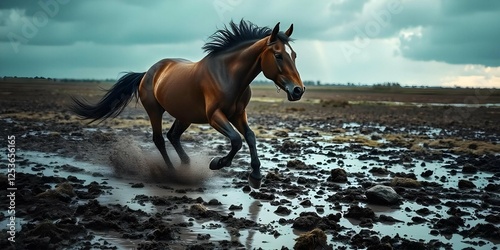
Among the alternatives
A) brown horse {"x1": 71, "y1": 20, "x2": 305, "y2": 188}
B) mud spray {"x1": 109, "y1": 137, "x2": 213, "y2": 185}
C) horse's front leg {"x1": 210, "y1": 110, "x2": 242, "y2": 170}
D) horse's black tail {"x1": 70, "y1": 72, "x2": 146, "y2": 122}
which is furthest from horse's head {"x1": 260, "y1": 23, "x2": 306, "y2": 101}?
horse's black tail {"x1": 70, "y1": 72, "x2": 146, "y2": 122}

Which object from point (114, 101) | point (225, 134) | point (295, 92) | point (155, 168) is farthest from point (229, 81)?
point (114, 101)

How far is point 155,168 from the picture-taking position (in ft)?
33.8

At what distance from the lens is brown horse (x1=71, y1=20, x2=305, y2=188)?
24.3ft

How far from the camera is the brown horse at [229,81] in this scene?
7.42 m

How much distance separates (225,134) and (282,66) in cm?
137

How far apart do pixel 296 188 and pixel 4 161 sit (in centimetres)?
634

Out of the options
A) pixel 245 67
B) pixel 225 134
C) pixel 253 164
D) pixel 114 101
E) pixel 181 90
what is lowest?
pixel 253 164

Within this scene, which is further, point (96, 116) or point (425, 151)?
point (425, 151)

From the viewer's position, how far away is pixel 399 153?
14.4 m

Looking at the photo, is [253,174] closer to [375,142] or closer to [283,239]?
[283,239]

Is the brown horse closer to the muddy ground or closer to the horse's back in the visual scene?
the horse's back

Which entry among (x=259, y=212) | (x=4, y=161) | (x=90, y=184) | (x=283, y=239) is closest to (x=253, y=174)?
(x=259, y=212)

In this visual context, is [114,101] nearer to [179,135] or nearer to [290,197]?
[179,135]

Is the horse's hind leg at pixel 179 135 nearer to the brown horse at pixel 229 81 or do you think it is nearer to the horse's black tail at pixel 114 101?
the brown horse at pixel 229 81
